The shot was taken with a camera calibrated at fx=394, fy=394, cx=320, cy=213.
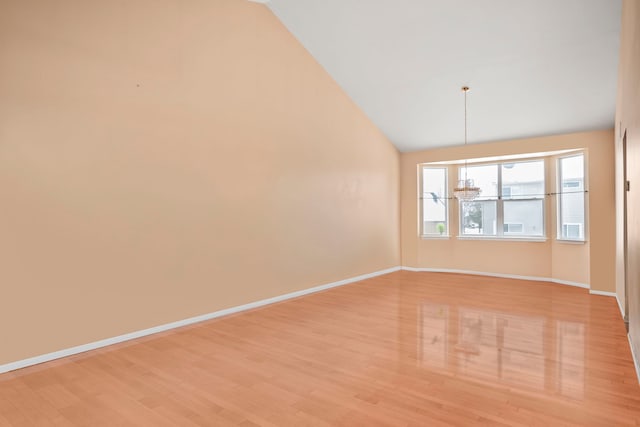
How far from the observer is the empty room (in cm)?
273

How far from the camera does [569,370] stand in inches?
117

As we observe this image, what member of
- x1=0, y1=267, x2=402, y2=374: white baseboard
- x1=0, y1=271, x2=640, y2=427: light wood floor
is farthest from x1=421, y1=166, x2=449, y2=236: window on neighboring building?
x1=0, y1=271, x2=640, y2=427: light wood floor

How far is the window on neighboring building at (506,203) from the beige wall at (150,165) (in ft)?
11.1

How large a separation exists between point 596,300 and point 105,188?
6.26 metres

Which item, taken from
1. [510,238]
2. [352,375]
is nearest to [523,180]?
[510,238]

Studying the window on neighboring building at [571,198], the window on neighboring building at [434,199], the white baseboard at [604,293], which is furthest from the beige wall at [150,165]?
the window on neighboring building at [571,198]

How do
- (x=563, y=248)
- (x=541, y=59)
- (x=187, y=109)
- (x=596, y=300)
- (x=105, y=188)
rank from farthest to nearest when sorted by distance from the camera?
(x=563, y=248)
(x=596, y=300)
(x=541, y=59)
(x=187, y=109)
(x=105, y=188)

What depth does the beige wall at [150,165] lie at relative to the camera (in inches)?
127

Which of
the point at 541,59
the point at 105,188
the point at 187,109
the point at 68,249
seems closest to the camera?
the point at 68,249

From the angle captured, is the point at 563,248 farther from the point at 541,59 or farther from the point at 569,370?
the point at 569,370

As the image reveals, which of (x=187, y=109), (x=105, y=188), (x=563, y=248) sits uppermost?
(x=187, y=109)

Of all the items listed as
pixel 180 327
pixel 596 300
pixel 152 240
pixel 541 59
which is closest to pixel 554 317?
pixel 596 300

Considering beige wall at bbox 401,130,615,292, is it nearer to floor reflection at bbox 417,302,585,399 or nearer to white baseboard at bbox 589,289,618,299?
white baseboard at bbox 589,289,618,299

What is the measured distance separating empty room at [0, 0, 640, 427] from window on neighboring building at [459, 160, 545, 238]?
4cm
